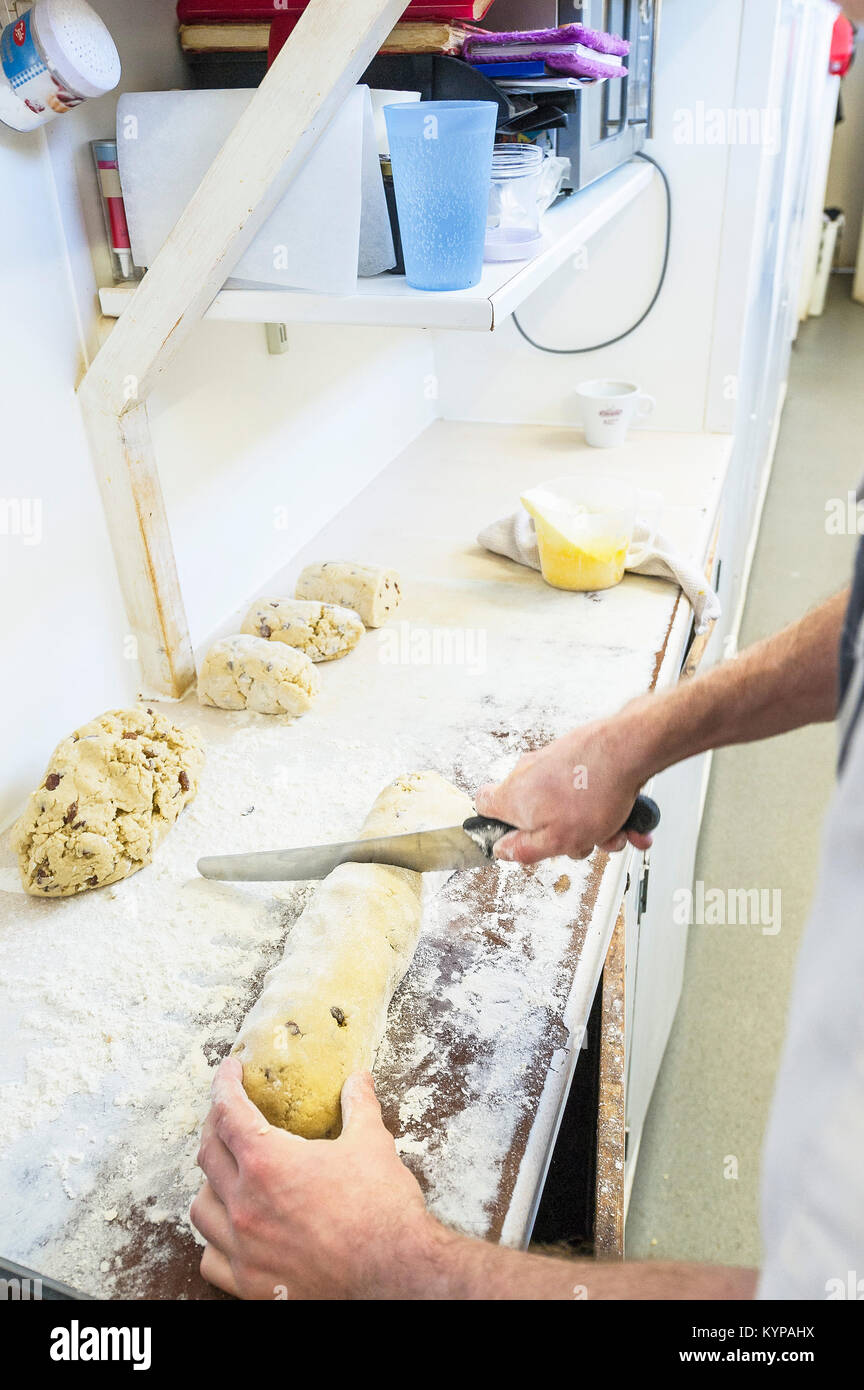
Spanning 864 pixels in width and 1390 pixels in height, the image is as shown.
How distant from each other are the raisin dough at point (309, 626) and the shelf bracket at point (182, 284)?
0.38ft

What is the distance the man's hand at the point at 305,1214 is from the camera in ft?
2.08

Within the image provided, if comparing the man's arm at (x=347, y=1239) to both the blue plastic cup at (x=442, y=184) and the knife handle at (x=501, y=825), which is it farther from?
the blue plastic cup at (x=442, y=184)

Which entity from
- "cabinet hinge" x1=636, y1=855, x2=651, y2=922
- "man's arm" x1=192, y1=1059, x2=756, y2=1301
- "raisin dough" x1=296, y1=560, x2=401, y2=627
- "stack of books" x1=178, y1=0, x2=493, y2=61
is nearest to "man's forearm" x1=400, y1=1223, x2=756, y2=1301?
"man's arm" x1=192, y1=1059, x2=756, y2=1301

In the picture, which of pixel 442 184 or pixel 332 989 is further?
pixel 442 184

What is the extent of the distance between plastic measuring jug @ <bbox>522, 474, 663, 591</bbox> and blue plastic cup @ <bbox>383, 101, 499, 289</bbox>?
1.59 feet

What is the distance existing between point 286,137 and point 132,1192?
38.4 inches

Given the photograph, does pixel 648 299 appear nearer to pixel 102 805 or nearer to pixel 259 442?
pixel 259 442

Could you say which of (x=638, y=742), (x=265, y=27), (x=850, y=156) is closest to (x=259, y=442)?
(x=265, y=27)

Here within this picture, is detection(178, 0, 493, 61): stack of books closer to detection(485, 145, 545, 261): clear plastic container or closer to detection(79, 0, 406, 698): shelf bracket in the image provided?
detection(485, 145, 545, 261): clear plastic container

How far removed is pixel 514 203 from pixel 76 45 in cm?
57

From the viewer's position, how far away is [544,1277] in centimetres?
58

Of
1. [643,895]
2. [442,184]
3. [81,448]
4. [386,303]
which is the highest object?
[442,184]

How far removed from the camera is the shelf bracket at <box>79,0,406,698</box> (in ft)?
3.14
